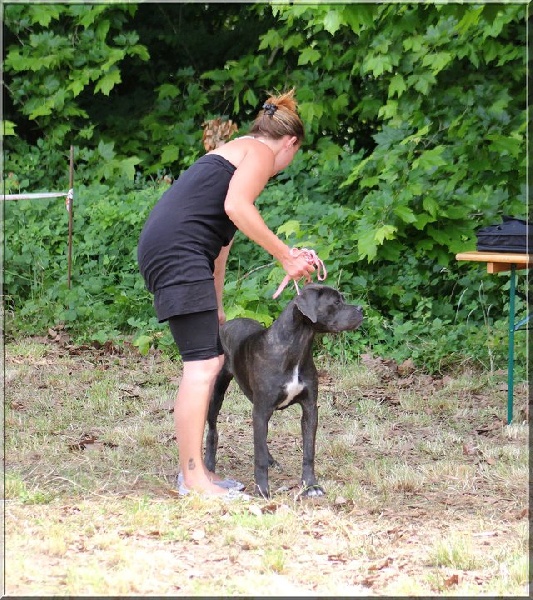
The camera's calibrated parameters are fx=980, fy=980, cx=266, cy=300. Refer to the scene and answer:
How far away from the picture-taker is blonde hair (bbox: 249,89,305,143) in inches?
188

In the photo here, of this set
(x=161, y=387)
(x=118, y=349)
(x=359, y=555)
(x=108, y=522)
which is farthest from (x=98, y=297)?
(x=359, y=555)

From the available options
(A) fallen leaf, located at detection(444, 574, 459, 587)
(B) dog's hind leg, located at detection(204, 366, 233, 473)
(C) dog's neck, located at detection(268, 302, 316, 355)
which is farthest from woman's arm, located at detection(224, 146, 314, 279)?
(A) fallen leaf, located at detection(444, 574, 459, 587)

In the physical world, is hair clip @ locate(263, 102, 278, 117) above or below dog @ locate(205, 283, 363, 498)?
above

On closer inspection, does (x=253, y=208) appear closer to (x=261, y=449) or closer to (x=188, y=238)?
(x=188, y=238)

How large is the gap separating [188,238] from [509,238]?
255 cm

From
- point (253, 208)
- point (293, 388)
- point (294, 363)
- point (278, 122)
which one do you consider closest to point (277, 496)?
point (293, 388)

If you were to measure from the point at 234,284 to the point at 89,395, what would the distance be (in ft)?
6.14

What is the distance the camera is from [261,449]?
15.9ft

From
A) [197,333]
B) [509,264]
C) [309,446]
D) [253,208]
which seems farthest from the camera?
[509,264]

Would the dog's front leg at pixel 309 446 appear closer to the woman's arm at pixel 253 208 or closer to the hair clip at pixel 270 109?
the woman's arm at pixel 253 208

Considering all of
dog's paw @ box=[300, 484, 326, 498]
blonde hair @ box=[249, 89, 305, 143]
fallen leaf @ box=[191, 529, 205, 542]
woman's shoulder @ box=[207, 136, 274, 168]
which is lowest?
fallen leaf @ box=[191, 529, 205, 542]

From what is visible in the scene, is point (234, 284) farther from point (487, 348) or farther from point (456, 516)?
point (456, 516)

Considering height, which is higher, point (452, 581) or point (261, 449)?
point (261, 449)

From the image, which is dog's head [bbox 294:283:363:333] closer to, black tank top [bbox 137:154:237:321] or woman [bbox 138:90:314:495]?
woman [bbox 138:90:314:495]
